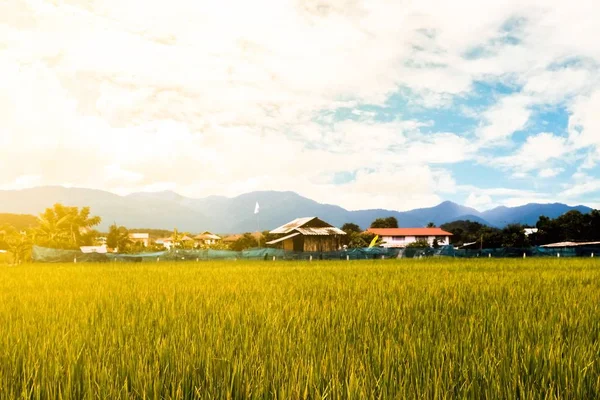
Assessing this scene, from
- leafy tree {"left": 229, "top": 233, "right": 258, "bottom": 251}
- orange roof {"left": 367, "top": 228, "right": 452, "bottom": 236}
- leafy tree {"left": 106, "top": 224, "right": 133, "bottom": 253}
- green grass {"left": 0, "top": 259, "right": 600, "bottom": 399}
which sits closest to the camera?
green grass {"left": 0, "top": 259, "right": 600, "bottom": 399}

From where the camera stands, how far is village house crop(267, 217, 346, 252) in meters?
50.0

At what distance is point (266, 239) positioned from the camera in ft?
193

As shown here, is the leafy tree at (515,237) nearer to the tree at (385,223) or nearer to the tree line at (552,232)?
the tree line at (552,232)

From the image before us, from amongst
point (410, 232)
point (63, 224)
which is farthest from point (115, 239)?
point (410, 232)

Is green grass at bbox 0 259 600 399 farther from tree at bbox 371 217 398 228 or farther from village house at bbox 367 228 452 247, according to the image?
tree at bbox 371 217 398 228

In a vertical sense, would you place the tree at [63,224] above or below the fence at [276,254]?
above

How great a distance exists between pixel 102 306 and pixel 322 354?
12.5 ft

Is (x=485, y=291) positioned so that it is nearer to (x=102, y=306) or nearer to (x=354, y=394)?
(x=102, y=306)

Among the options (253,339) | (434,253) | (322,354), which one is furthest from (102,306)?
(434,253)

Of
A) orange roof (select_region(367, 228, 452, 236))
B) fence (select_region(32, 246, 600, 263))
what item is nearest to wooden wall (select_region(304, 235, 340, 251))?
fence (select_region(32, 246, 600, 263))

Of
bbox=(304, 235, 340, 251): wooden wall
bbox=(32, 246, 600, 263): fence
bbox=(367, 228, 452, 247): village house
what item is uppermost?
bbox=(367, 228, 452, 247): village house

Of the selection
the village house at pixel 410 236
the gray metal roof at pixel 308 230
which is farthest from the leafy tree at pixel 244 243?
the village house at pixel 410 236

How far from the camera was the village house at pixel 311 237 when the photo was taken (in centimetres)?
5003

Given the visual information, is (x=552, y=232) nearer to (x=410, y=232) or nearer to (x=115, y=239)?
(x=410, y=232)
